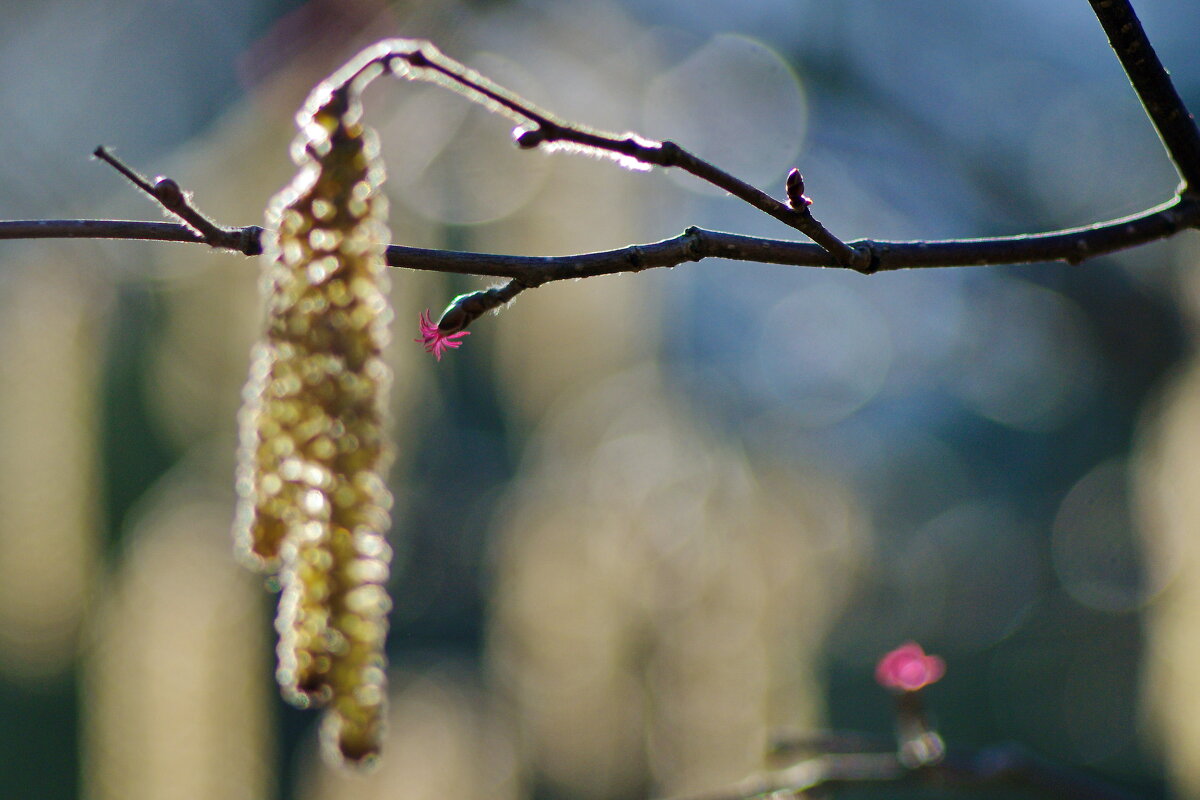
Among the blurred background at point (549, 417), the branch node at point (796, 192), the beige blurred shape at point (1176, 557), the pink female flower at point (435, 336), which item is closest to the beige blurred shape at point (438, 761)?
the blurred background at point (549, 417)

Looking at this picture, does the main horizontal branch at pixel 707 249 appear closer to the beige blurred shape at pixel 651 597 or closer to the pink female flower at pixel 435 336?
the pink female flower at pixel 435 336

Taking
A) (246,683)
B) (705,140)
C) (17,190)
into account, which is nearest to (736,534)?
(705,140)

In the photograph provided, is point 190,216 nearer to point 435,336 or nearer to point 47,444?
point 435,336

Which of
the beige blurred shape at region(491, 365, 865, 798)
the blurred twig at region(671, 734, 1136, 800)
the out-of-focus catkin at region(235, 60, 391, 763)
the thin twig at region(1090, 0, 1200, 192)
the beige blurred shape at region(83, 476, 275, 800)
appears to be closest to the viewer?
the out-of-focus catkin at region(235, 60, 391, 763)

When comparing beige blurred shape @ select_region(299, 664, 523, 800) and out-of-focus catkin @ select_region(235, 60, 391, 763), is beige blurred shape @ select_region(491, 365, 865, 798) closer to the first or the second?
beige blurred shape @ select_region(299, 664, 523, 800)

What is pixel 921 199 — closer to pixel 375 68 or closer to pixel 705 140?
pixel 705 140

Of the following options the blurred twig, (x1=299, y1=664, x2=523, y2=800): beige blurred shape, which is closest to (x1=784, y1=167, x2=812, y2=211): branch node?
the blurred twig
